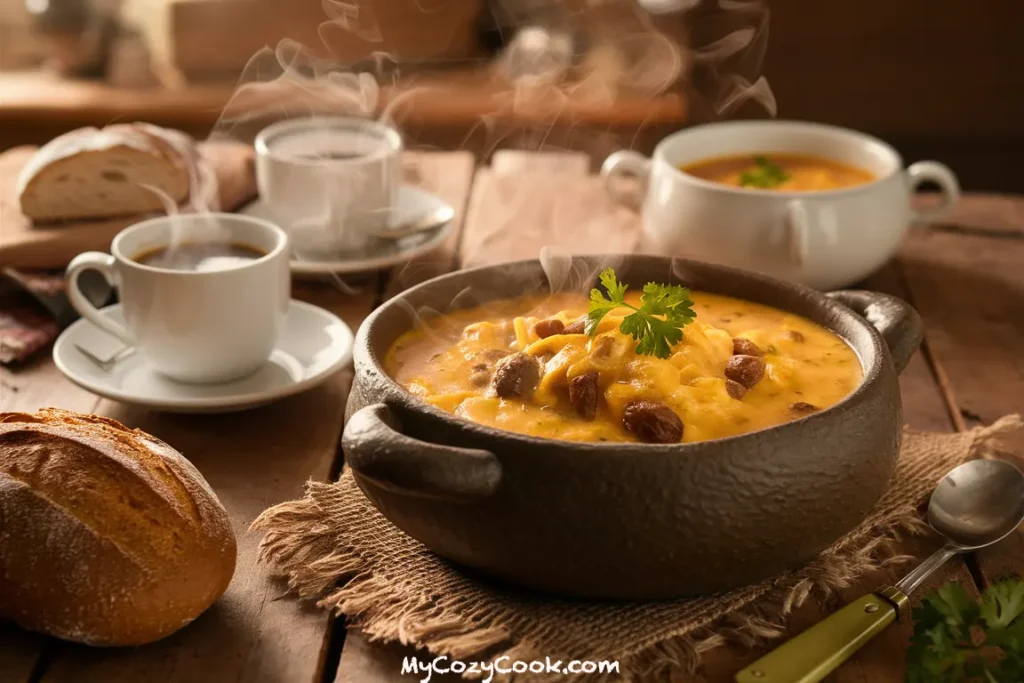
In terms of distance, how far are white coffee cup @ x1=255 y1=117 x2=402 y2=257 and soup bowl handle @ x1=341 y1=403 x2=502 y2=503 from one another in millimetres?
1327

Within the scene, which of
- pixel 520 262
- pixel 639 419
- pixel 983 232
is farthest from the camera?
pixel 983 232

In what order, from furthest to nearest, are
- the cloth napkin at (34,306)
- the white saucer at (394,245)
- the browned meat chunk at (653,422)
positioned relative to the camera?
the white saucer at (394,245) < the cloth napkin at (34,306) < the browned meat chunk at (653,422)

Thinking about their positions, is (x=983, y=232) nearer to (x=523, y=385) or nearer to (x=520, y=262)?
(x=520, y=262)

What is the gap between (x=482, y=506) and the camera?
1.38 meters

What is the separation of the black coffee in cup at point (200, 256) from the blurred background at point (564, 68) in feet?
8.79

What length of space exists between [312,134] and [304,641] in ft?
5.39

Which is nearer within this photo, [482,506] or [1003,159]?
[482,506]

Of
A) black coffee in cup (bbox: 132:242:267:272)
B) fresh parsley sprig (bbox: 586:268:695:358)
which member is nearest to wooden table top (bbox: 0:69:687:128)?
black coffee in cup (bbox: 132:242:267:272)

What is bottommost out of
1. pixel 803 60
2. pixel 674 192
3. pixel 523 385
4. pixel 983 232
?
pixel 803 60

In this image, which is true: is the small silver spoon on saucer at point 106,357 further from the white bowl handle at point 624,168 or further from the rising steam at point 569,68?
the rising steam at point 569,68

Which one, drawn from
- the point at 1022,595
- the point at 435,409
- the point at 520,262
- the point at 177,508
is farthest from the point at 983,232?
the point at 177,508

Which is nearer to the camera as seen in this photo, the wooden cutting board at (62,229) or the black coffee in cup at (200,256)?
the black coffee in cup at (200,256)

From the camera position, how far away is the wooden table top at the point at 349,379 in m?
1.40

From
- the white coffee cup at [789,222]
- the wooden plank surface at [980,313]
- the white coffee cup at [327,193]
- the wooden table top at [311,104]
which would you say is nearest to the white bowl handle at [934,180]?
the white coffee cup at [789,222]
